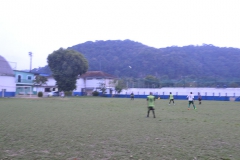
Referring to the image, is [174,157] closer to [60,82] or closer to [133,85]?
[60,82]

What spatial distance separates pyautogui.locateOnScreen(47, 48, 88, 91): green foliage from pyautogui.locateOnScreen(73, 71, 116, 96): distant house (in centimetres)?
1081

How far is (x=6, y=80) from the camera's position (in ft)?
171

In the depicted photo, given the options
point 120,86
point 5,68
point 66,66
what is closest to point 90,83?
point 120,86

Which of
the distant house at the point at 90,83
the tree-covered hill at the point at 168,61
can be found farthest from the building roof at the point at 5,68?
the tree-covered hill at the point at 168,61

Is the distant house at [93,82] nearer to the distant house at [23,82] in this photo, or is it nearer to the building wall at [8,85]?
the distant house at [23,82]

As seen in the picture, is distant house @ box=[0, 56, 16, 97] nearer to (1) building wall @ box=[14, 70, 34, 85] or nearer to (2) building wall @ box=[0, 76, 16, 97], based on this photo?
(2) building wall @ box=[0, 76, 16, 97]

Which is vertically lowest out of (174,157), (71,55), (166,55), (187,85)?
(174,157)

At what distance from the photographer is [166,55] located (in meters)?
89.1

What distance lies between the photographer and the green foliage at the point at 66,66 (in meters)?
54.8

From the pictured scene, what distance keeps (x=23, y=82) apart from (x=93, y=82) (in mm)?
18655

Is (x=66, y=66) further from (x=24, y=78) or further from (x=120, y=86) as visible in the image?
(x=120, y=86)

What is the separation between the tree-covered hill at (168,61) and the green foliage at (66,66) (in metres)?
30.6

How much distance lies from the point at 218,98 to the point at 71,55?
105ft

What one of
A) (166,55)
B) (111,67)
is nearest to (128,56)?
(111,67)
